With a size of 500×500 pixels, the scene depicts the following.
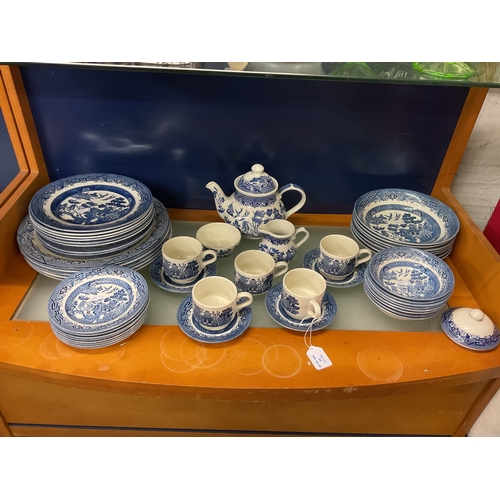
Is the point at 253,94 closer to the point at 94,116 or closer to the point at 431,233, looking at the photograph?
the point at 94,116

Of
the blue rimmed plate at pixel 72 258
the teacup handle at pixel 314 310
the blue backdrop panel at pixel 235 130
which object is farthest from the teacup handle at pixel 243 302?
the blue backdrop panel at pixel 235 130

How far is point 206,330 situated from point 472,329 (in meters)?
0.50

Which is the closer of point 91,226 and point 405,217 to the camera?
point 91,226

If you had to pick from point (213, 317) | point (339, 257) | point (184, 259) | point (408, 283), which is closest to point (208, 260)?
point (184, 259)

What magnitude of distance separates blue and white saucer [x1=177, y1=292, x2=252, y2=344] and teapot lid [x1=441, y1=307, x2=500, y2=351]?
39 cm

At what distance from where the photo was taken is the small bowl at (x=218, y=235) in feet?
3.35

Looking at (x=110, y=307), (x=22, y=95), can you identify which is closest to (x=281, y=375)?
(x=110, y=307)

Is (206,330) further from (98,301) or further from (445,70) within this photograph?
(445,70)

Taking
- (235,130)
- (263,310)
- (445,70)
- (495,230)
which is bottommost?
(263,310)

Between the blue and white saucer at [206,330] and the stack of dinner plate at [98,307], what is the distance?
0.07 m

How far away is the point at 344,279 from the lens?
0.95 metres

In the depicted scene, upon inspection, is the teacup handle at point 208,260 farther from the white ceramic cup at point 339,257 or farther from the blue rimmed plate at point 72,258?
the white ceramic cup at point 339,257

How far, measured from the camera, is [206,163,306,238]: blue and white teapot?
0.96 meters

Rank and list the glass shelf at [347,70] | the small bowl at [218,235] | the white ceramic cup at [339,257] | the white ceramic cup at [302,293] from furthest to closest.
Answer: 1. the small bowl at [218,235]
2. the white ceramic cup at [339,257]
3. the white ceramic cup at [302,293]
4. the glass shelf at [347,70]
